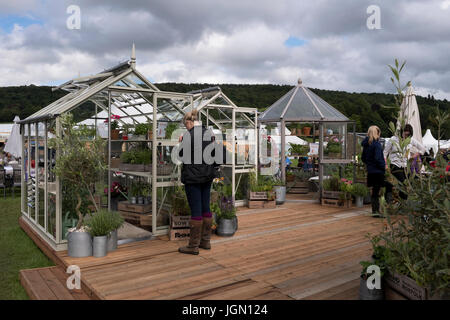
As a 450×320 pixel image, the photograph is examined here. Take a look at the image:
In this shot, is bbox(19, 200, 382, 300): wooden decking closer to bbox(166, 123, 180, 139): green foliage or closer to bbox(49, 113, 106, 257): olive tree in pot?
bbox(49, 113, 106, 257): olive tree in pot

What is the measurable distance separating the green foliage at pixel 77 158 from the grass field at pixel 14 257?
0.91 m

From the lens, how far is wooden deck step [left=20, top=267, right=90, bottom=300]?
3686 mm

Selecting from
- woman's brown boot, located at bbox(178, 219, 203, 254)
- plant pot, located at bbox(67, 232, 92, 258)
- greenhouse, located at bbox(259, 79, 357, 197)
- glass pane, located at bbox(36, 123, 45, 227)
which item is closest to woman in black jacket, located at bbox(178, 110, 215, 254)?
woman's brown boot, located at bbox(178, 219, 203, 254)

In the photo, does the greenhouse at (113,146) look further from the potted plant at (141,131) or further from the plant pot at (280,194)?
the plant pot at (280,194)

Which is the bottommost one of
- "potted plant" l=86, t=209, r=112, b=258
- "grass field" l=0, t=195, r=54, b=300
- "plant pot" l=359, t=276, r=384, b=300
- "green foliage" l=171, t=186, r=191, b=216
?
"grass field" l=0, t=195, r=54, b=300

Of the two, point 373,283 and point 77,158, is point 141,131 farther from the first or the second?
point 373,283

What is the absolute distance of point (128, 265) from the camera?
14.4 feet

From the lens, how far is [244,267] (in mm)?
4328

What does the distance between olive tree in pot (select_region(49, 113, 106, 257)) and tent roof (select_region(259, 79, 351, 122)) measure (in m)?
5.38

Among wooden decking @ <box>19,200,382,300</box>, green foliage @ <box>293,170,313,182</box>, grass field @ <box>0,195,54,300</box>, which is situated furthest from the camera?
green foliage @ <box>293,170,313,182</box>

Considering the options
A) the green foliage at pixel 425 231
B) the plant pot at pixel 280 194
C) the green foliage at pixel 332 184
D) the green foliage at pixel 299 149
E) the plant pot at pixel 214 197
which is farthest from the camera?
the green foliage at pixel 299 149

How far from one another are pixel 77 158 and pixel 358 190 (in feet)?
20.2

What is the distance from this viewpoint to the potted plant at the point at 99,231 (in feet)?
15.4

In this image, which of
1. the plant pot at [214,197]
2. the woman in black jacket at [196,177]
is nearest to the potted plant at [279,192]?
the plant pot at [214,197]
